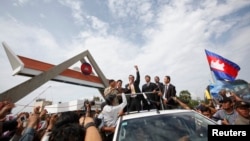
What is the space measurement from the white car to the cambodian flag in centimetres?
778

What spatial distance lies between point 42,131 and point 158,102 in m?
4.18

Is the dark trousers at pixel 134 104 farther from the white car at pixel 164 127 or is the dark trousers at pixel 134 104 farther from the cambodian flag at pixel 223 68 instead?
the cambodian flag at pixel 223 68

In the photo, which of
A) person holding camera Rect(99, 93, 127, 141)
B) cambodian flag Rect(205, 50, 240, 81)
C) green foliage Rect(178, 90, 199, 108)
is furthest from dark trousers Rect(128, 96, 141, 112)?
cambodian flag Rect(205, 50, 240, 81)

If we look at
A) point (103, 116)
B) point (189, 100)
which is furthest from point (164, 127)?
point (189, 100)

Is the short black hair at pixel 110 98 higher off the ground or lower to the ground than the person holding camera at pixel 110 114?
higher

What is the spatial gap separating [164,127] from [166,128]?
4 centimetres

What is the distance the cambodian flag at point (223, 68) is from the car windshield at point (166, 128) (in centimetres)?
781

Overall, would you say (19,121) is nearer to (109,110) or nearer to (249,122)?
(109,110)

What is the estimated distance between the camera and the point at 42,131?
13.4ft

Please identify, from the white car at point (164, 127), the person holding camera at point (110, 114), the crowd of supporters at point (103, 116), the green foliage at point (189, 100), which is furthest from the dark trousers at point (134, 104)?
the green foliage at point (189, 100)

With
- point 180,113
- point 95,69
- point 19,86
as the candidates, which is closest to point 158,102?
point 180,113

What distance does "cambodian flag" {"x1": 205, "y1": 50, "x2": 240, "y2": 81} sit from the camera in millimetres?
10383

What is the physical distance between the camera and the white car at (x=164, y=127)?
2.89 meters

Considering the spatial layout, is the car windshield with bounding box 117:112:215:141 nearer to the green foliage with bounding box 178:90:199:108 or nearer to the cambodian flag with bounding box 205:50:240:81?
the green foliage with bounding box 178:90:199:108
